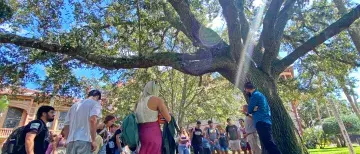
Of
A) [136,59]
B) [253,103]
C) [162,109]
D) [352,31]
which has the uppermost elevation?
[352,31]

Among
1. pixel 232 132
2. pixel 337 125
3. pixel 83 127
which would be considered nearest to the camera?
pixel 83 127

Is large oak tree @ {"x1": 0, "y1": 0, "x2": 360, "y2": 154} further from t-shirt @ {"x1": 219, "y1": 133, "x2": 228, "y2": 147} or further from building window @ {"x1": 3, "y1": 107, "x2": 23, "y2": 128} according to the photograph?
building window @ {"x1": 3, "y1": 107, "x2": 23, "y2": 128}

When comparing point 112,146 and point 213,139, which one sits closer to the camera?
point 112,146

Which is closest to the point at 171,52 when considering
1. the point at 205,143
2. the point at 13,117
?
the point at 205,143

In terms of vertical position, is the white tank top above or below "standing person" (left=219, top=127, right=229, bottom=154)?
above

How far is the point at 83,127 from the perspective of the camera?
4.20 m

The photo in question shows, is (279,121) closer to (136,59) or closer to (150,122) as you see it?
(150,122)

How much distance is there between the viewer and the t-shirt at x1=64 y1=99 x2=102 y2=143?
4152 millimetres

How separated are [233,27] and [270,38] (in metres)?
1.09

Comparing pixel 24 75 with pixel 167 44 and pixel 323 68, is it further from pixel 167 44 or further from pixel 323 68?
pixel 323 68

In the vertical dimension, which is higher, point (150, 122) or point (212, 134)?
point (212, 134)

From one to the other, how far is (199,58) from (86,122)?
3571 millimetres

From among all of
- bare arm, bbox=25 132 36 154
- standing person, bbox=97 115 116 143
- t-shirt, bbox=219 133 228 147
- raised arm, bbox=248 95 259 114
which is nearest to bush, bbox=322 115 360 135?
t-shirt, bbox=219 133 228 147

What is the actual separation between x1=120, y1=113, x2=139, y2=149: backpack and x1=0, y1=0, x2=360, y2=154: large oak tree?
3.16 meters
